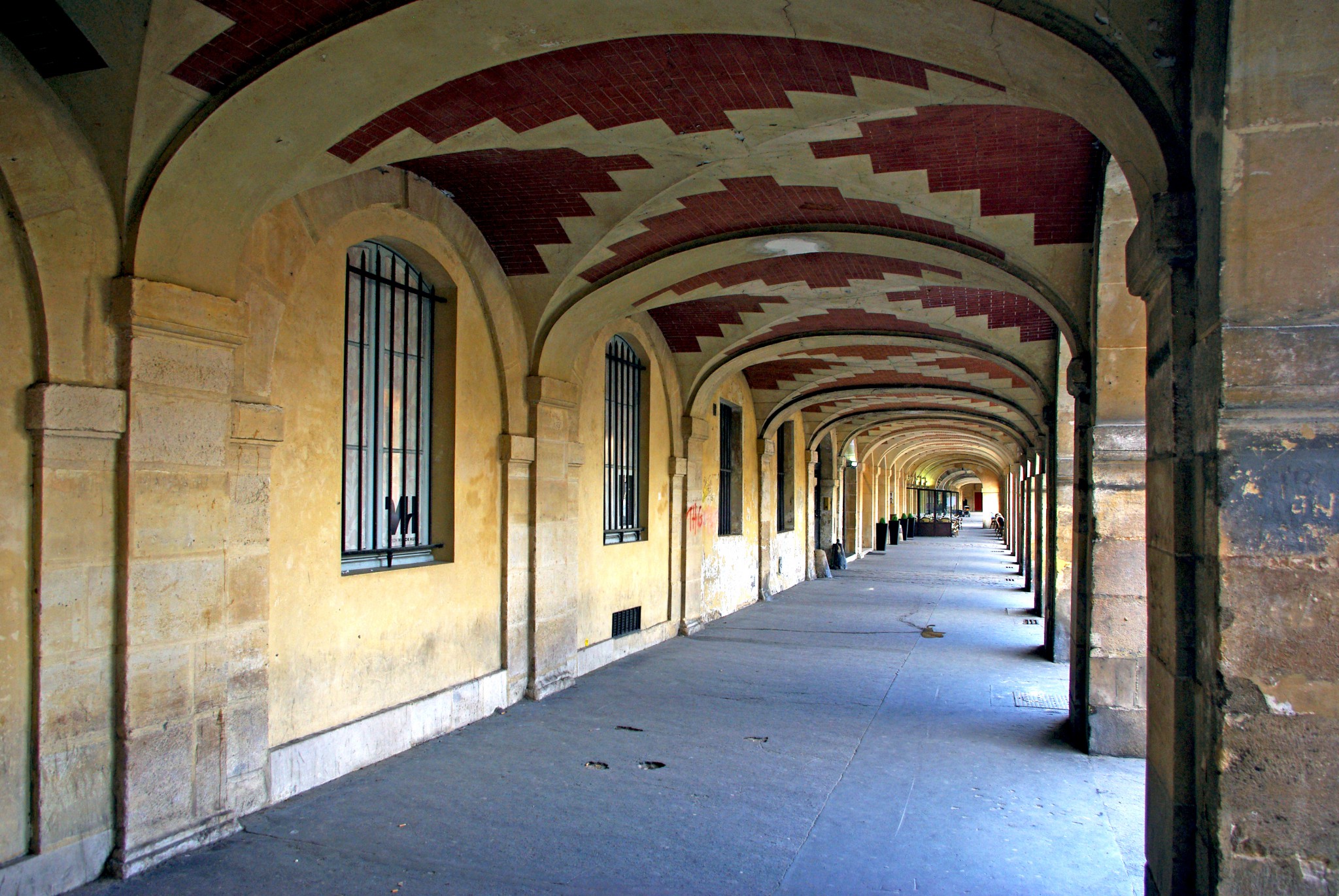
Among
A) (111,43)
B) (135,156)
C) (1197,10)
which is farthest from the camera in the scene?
(135,156)

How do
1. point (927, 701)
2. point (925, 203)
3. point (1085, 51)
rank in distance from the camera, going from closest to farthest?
point (1085, 51), point (925, 203), point (927, 701)

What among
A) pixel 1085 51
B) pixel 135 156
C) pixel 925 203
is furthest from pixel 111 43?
pixel 925 203

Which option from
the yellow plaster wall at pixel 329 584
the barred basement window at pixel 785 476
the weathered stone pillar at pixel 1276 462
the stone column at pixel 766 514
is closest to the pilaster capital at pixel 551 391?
the yellow plaster wall at pixel 329 584

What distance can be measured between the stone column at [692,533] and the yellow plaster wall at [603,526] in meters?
0.33

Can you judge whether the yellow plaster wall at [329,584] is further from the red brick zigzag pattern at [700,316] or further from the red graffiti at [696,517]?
the red graffiti at [696,517]

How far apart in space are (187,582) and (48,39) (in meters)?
2.26

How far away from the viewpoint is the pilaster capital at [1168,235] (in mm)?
2756

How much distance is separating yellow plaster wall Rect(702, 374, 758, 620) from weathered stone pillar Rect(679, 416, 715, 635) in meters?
0.27

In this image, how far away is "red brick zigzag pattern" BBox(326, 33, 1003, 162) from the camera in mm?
4078

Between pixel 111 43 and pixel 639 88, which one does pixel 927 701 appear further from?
pixel 111 43

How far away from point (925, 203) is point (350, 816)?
5007 millimetres

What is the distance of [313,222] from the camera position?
16.3 feet

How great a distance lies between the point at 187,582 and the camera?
13.3ft

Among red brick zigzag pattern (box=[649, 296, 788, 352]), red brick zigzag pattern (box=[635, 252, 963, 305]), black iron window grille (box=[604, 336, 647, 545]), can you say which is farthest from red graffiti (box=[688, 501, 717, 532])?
red brick zigzag pattern (box=[635, 252, 963, 305])
